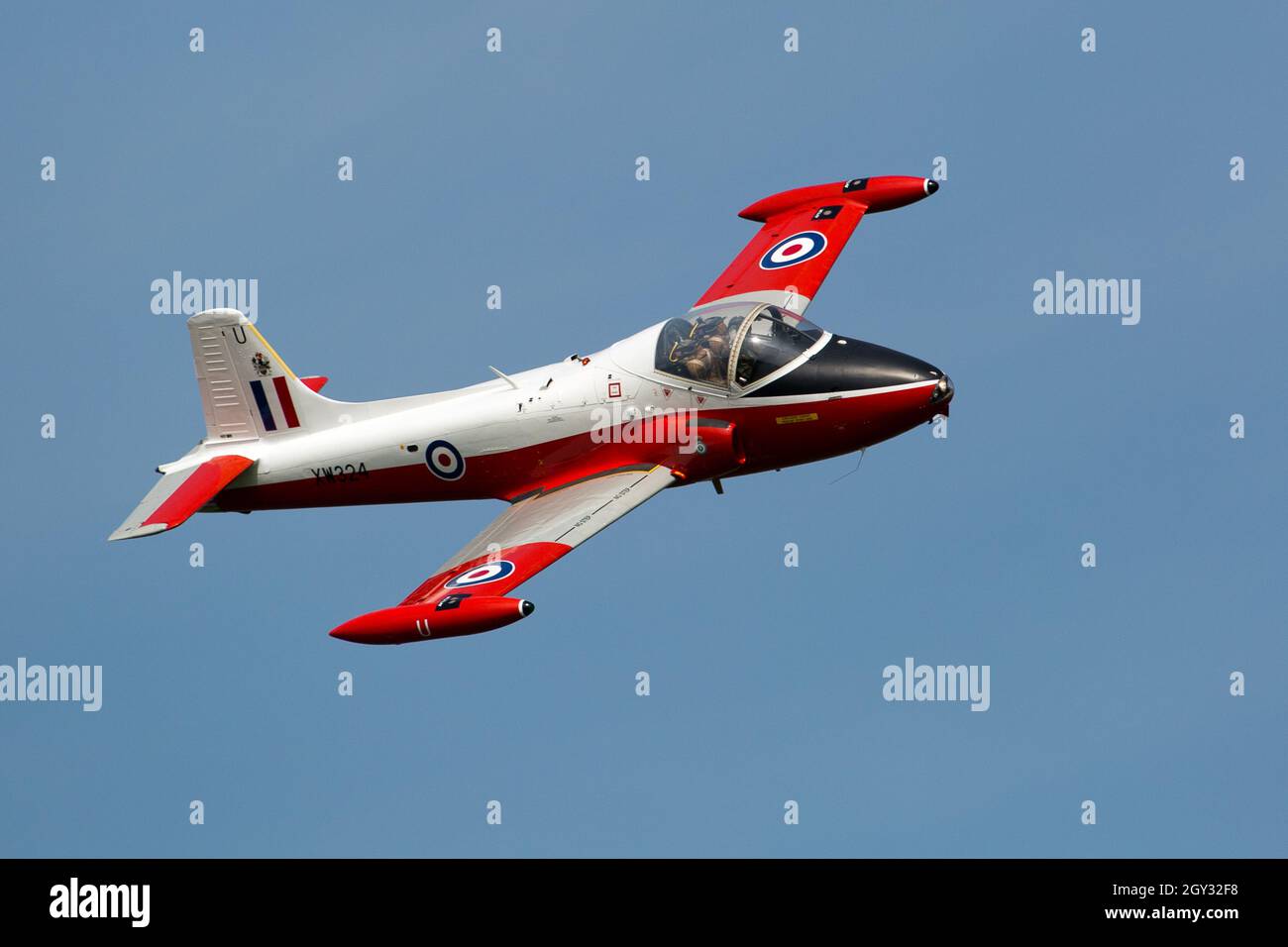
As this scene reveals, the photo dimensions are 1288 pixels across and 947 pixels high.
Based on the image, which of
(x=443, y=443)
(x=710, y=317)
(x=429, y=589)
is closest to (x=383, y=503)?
(x=443, y=443)

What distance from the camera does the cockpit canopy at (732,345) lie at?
4141 cm

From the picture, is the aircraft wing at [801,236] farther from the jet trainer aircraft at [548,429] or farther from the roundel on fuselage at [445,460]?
the roundel on fuselage at [445,460]

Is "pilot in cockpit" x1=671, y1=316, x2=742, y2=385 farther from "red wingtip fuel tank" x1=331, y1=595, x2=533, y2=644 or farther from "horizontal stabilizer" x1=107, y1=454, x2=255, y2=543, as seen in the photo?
"horizontal stabilizer" x1=107, y1=454, x2=255, y2=543

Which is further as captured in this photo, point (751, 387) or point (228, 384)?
point (228, 384)

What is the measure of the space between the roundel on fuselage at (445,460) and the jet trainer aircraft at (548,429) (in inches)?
1.1

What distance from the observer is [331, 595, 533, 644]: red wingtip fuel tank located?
1481 inches

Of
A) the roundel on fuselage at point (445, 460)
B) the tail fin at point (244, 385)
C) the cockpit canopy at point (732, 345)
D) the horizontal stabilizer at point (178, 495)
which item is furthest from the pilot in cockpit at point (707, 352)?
the horizontal stabilizer at point (178, 495)

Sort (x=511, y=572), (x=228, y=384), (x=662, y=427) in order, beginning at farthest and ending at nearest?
(x=228, y=384)
(x=662, y=427)
(x=511, y=572)

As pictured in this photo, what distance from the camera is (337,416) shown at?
44.3m

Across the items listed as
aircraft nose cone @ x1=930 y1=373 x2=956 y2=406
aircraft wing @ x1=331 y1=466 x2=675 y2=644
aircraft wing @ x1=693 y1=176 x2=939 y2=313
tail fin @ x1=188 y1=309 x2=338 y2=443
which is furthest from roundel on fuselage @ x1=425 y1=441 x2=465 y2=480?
aircraft nose cone @ x1=930 y1=373 x2=956 y2=406

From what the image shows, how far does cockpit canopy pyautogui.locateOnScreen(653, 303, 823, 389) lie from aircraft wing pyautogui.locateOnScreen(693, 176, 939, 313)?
133 inches

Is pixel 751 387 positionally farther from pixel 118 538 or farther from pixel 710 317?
pixel 118 538

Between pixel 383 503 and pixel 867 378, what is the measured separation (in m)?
10.1

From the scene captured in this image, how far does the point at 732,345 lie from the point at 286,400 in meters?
9.53
